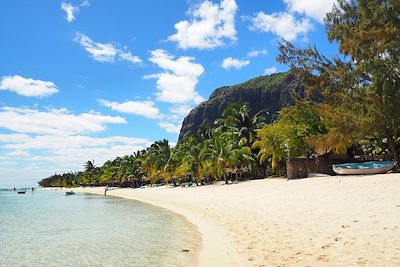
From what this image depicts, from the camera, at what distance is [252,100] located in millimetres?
155500

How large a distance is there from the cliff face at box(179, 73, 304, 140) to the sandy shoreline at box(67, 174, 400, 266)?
399 ft

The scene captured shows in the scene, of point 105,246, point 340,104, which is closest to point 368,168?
point 340,104

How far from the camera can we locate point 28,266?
36.9 ft

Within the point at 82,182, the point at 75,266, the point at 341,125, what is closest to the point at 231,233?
the point at 75,266

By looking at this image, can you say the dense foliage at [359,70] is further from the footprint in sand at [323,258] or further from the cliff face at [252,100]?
the cliff face at [252,100]

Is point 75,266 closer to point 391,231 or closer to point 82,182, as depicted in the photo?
point 391,231

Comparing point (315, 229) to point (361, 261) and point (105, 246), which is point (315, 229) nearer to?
point (361, 261)

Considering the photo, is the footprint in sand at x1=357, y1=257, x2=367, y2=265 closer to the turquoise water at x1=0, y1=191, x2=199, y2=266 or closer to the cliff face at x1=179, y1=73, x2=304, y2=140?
the turquoise water at x1=0, y1=191, x2=199, y2=266

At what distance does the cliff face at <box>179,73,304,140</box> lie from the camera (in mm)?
144875

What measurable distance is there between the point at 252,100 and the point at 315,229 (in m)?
147

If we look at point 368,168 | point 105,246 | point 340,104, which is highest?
point 340,104

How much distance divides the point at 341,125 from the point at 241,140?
21354 mm

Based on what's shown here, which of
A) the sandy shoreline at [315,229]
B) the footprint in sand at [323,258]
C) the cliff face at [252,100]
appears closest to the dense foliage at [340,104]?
the sandy shoreline at [315,229]

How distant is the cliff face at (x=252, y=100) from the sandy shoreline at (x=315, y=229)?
122 meters
